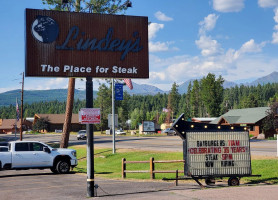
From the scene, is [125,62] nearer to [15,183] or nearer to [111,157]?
[15,183]

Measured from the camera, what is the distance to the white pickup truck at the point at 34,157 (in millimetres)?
23880

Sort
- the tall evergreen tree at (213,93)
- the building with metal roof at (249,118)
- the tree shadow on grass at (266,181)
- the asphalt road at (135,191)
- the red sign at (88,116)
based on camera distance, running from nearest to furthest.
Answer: the asphalt road at (135,191), the red sign at (88,116), the tree shadow on grass at (266,181), the building with metal roof at (249,118), the tall evergreen tree at (213,93)

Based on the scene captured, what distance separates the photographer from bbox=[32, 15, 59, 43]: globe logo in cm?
1577

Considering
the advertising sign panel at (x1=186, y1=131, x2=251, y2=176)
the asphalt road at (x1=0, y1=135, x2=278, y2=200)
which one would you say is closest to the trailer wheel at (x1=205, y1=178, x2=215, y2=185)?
the asphalt road at (x1=0, y1=135, x2=278, y2=200)

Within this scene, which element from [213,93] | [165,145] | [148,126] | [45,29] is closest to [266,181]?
[45,29]

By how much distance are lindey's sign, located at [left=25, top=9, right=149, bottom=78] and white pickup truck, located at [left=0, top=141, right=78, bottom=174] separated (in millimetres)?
10096

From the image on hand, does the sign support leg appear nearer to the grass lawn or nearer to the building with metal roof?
the grass lawn

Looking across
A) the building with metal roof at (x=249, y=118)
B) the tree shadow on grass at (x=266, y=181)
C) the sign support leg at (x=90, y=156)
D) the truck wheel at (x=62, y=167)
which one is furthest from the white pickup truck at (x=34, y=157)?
the building with metal roof at (x=249, y=118)

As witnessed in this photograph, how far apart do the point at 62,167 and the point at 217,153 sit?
452 inches

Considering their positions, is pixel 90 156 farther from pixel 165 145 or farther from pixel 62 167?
pixel 165 145

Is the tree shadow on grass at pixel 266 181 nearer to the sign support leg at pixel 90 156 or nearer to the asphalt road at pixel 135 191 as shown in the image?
the asphalt road at pixel 135 191

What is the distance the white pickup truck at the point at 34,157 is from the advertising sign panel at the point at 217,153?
34.8 feet

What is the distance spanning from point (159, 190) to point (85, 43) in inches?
272

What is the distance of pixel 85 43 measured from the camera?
53.4 ft
